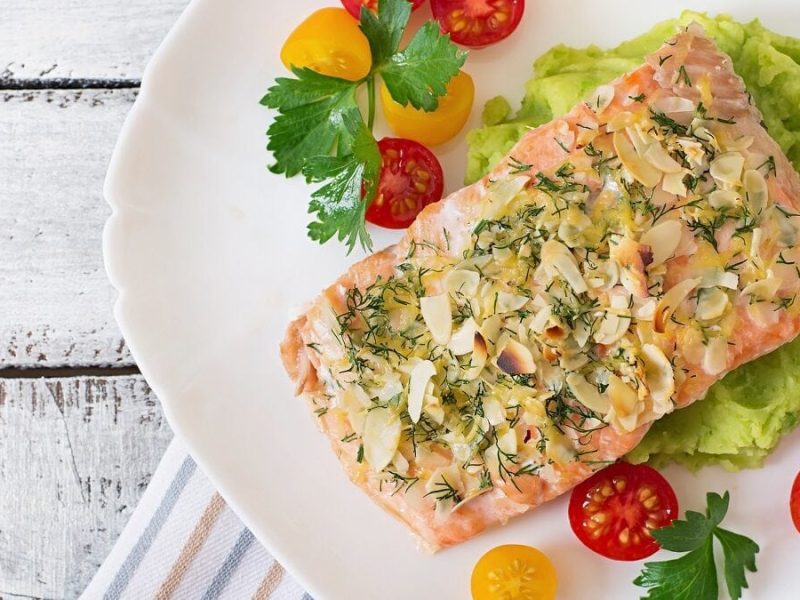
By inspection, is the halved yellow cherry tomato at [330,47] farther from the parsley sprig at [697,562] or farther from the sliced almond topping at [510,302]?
the parsley sprig at [697,562]

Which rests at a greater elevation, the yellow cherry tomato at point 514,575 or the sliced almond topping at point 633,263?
the sliced almond topping at point 633,263

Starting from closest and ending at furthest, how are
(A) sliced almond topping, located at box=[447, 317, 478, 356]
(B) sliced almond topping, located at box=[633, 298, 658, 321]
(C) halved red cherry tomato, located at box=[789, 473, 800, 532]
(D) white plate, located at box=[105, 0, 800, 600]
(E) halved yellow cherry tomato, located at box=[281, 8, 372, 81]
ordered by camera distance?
(B) sliced almond topping, located at box=[633, 298, 658, 321] < (A) sliced almond topping, located at box=[447, 317, 478, 356] < (C) halved red cherry tomato, located at box=[789, 473, 800, 532] < (D) white plate, located at box=[105, 0, 800, 600] < (E) halved yellow cherry tomato, located at box=[281, 8, 372, 81]

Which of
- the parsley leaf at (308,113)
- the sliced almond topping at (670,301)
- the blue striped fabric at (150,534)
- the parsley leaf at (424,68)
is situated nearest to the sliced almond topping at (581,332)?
the sliced almond topping at (670,301)

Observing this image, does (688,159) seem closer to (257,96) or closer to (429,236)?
(429,236)

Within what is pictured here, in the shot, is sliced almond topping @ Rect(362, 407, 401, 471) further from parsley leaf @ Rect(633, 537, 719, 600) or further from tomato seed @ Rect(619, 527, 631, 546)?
parsley leaf @ Rect(633, 537, 719, 600)

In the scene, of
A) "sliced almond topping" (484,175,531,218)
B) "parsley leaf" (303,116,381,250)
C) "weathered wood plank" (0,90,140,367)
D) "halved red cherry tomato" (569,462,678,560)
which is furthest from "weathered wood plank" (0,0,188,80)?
"halved red cherry tomato" (569,462,678,560)

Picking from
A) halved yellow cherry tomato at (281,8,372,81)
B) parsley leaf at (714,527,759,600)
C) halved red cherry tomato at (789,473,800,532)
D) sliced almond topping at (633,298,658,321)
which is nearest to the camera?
sliced almond topping at (633,298,658,321)

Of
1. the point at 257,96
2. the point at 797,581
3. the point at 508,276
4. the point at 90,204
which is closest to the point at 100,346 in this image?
the point at 90,204
